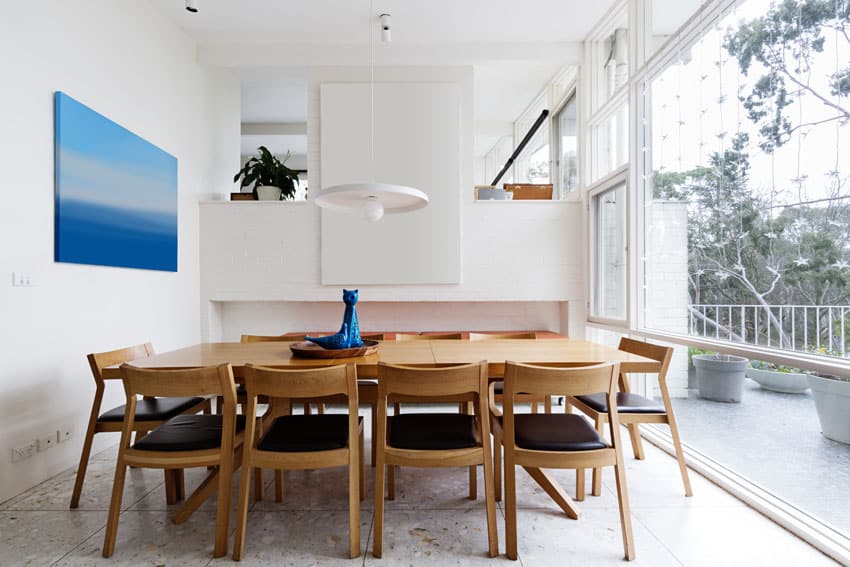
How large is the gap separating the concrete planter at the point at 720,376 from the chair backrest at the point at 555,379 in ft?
3.87

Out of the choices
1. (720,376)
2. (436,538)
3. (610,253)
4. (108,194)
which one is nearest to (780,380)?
(720,376)

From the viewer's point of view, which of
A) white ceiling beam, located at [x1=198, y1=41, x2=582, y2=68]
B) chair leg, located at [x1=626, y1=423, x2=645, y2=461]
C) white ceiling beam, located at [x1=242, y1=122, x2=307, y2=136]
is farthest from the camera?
white ceiling beam, located at [x1=242, y1=122, x2=307, y2=136]

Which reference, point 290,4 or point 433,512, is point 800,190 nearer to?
point 433,512

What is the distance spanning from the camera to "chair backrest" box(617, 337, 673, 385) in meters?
2.52

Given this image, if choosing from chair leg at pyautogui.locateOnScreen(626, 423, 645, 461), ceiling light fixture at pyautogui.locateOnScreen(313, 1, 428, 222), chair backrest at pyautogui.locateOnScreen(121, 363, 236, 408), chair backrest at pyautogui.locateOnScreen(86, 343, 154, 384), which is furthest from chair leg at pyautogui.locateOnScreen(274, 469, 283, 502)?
chair leg at pyautogui.locateOnScreen(626, 423, 645, 461)

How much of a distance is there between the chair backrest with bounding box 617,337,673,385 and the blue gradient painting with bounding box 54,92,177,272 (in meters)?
3.48

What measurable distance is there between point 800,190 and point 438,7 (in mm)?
3058

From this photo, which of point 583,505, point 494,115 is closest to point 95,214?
point 583,505

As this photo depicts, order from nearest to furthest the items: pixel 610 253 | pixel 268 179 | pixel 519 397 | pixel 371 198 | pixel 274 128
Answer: pixel 371 198, pixel 519 397, pixel 610 253, pixel 268 179, pixel 274 128

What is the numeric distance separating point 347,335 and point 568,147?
3.56 meters

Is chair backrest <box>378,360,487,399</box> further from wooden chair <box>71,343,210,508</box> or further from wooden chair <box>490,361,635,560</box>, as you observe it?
wooden chair <box>71,343,210,508</box>

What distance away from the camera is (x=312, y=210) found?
4594 mm

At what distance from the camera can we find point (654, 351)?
2684 mm

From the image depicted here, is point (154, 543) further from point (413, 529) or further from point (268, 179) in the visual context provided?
point (268, 179)
